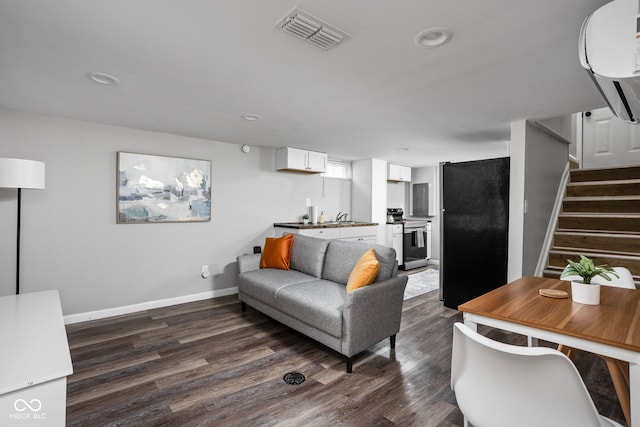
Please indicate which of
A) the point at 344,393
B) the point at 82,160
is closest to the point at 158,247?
the point at 82,160

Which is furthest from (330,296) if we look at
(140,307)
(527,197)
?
(140,307)

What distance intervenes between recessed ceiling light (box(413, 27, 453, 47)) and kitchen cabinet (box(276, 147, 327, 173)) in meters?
3.18

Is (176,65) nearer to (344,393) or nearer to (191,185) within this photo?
(191,185)

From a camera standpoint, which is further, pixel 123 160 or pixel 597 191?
pixel 597 191

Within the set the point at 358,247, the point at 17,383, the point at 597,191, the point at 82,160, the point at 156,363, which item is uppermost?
the point at 82,160

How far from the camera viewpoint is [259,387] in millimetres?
2232

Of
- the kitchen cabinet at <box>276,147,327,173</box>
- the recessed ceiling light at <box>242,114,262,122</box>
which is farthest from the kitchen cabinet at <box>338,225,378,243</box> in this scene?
the recessed ceiling light at <box>242,114,262,122</box>

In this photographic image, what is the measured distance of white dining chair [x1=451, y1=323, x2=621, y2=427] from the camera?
0.98 m

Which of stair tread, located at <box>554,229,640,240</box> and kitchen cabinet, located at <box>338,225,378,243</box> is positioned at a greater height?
stair tread, located at <box>554,229,640,240</box>

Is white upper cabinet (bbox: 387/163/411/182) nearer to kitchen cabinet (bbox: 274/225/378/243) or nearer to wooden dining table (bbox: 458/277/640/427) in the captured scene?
kitchen cabinet (bbox: 274/225/378/243)

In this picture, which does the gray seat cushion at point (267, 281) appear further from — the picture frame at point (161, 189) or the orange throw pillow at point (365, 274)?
the picture frame at point (161, 189)

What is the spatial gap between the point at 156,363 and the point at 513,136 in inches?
165

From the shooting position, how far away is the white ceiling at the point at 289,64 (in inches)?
60.6

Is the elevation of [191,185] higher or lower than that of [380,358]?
higher
